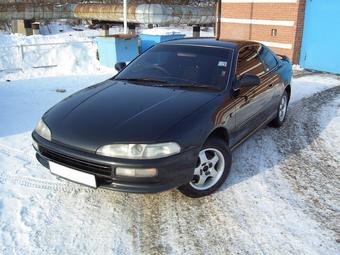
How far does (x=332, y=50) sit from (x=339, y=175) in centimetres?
689

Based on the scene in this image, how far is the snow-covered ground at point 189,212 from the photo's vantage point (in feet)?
9.91

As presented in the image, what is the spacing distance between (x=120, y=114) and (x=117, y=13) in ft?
60.5

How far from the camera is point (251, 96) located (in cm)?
433

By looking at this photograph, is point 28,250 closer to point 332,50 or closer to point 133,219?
point 133,219

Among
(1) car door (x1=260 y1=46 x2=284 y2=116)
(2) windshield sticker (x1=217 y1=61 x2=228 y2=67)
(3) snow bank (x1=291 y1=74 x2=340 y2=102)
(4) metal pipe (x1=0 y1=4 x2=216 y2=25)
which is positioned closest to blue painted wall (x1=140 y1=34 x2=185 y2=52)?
(3) snow bank (x1=291 y1=74 x2=340 y2=102)

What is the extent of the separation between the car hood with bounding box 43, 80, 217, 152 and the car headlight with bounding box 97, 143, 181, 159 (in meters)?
0.04

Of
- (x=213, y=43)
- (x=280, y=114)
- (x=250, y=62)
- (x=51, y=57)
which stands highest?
(x=213, y=43)

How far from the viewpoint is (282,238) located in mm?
3111

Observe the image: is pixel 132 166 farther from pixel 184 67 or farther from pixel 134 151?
pixel 184 67

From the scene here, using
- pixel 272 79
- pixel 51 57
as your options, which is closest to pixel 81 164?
pixel 272 79

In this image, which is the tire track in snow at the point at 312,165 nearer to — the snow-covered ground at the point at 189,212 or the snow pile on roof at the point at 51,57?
the snow-covered ground at the point at 189,212

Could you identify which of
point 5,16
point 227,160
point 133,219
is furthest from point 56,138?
point 5,16

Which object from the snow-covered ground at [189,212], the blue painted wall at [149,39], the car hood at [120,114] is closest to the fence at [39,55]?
the blue painted wall at [149,39]

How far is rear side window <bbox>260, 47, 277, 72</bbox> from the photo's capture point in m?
5.12
